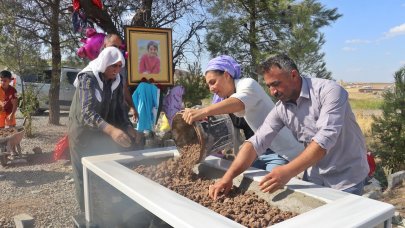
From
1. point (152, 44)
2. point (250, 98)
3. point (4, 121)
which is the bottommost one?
point (4, 121)

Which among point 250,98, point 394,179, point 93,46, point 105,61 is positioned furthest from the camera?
point 394,179

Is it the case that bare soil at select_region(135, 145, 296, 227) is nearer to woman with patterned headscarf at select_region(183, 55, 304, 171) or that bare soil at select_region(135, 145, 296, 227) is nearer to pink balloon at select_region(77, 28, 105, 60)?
woman with patterned headscarf at select_region(183, 55, 304, 171)

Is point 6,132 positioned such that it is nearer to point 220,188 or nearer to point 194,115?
point 194,115

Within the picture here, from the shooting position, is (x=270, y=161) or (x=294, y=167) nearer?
(x=294, y=167)

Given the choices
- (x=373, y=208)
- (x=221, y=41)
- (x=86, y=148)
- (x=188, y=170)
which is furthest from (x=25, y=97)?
(x=373, y=208)

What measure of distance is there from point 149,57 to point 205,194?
3.09 meters

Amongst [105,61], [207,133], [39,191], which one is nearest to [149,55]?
[39,191]

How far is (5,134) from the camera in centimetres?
615

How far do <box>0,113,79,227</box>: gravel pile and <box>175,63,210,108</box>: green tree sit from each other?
9.22 ft

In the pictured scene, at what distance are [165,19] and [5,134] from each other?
380cm

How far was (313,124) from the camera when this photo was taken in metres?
2.02

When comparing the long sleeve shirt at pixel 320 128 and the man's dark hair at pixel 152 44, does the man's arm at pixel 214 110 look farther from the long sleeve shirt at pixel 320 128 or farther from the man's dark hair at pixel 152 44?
the man's dark hair at pixel 152 44

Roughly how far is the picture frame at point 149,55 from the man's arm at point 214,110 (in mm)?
2748

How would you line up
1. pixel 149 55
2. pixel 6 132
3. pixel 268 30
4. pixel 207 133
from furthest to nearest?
pixel 268 30 < pixel 6 132 < pixel 149 55 < pixel 207 133
